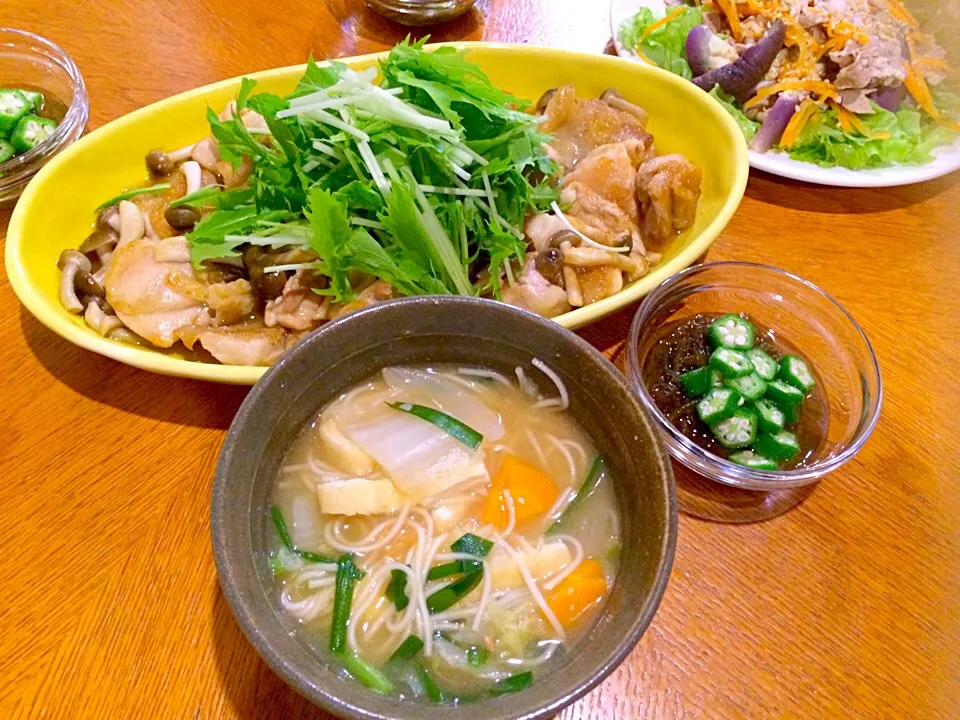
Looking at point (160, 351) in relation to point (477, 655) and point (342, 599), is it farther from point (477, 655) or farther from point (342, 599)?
point (477, 655)

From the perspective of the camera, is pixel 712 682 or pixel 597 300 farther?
pixel 597 300

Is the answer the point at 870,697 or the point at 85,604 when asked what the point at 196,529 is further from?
the point at 870,697

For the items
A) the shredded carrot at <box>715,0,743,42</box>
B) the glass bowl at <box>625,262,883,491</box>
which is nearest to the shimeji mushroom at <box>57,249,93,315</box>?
the glass bowl at <box>625,262,883,491</box>

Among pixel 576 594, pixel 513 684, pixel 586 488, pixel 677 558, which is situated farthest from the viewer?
pixel 677 558

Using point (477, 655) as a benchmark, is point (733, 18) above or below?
above

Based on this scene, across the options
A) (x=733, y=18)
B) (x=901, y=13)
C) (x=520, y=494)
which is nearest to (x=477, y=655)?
(x=520, y=494)

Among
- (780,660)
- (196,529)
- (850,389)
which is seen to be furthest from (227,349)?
(850,389)
